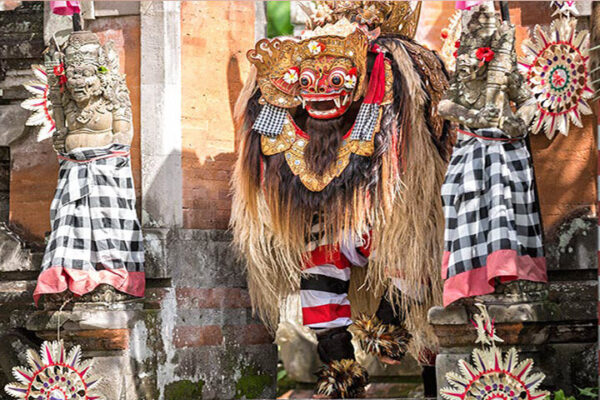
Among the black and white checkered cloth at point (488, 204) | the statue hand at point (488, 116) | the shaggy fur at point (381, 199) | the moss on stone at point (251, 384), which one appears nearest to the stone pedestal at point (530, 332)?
the black and white checkered cloth at point (488, 204)

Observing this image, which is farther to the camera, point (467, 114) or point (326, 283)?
point (326, 283)

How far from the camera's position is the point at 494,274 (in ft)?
18.0

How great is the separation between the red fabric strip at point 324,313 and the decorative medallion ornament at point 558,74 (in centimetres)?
152

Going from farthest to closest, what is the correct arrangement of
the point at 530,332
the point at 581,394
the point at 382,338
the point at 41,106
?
the point at 41,106, the point at 382,338, the point at 581,394, the point at 530,332

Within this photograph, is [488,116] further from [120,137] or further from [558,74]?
[120,137]

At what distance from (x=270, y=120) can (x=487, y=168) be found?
1.43 metres

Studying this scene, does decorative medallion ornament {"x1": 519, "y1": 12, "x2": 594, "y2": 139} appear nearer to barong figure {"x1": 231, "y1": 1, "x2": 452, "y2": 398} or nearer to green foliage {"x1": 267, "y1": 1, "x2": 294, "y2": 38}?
barong figure {"x1": 231, "y1": 1, "x2": 452, "y2": 398}

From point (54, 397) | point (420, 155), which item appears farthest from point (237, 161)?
point (54, 397)

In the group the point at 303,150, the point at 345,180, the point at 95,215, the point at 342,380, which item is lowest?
the point at 342,380

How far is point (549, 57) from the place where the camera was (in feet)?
20.5

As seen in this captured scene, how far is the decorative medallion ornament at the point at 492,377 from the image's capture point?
541 centimetres

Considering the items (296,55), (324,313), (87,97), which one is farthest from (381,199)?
(87,97)

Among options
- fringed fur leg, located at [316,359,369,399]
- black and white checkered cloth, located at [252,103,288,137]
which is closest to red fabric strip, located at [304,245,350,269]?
fringed fur leg, located at [316,359,369,399]

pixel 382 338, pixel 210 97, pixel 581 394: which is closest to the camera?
pixel 581 394
